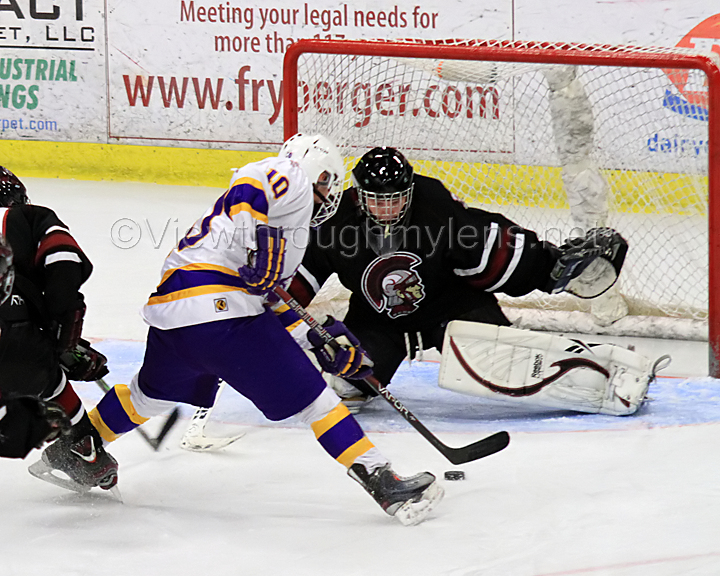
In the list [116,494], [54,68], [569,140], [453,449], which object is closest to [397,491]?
[453,449]

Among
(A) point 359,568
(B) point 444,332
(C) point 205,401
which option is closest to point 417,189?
(B) point 444,332

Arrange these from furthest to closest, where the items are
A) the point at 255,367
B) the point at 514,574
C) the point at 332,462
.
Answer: the point at 332,462 → the point at 255,367 → the point at 514,574

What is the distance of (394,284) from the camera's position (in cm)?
306

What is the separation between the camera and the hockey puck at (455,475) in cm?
259

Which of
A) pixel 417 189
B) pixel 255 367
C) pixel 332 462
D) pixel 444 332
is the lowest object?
pixel 332 462

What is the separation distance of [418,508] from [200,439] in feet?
2.61

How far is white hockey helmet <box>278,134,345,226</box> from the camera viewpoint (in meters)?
2.41

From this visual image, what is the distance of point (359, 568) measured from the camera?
2107mm

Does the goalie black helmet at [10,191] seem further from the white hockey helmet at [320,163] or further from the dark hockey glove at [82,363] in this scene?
the white hockey helmet at [320,163]

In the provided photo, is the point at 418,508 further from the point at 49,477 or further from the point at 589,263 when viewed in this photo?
the point at 589,263

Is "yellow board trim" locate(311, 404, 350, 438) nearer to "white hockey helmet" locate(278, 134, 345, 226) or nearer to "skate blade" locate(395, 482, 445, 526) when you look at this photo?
"skate blade" locate(395, 482, 445, 526)

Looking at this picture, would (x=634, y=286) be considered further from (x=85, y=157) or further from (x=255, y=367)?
(x=85, y=157)

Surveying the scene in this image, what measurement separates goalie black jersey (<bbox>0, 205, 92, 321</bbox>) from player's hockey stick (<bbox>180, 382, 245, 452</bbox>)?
0.59 metres

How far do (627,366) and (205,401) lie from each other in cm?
128
